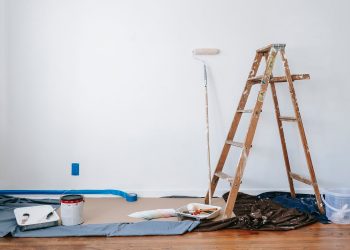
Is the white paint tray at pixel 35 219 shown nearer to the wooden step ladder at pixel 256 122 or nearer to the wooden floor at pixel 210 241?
the wooden floor at pixel 210 241

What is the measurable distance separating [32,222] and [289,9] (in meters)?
2.84

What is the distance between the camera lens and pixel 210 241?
2088 millimetres

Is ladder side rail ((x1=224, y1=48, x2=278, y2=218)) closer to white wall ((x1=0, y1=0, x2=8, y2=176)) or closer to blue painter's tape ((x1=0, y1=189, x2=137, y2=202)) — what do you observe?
blue painter's tape ((x1=0, y1=189, x2=137, y2=202))

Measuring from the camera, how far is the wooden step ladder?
249 cm

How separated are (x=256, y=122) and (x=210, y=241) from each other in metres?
0.94

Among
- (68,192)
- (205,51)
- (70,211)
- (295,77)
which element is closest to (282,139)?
(295,77)

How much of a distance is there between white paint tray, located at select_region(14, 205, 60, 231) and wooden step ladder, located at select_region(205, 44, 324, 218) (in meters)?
1.23

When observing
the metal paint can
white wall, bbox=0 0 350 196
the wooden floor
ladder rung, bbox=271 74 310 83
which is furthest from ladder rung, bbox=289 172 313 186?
the metal paint can

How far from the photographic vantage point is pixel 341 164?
3.22m

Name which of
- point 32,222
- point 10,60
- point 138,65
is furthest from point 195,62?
point 32,222

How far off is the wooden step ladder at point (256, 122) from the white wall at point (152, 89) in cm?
25

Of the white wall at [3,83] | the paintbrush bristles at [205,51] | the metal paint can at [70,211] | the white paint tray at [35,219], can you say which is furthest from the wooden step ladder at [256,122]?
the white wall at [3,83]

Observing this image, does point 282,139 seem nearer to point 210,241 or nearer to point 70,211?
point 210,241

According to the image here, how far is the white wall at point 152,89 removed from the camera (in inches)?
122
